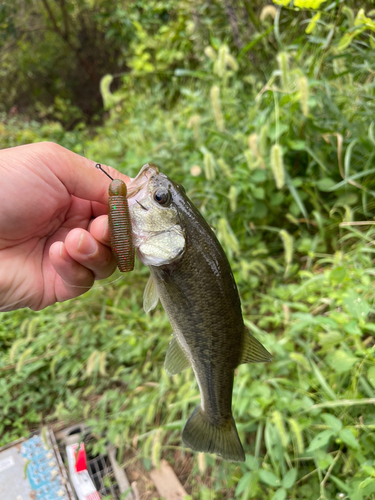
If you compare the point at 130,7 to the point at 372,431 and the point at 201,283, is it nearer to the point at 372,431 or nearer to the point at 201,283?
the point at 201,283

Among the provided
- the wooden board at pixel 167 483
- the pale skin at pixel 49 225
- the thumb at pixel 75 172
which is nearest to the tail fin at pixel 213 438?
the pale skin at pixel 49 225

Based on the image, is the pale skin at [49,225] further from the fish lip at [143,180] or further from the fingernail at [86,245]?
the fish lip at [143,180]

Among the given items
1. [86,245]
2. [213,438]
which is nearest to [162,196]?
[86,245]

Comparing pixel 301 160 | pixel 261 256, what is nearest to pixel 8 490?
pixel 261 256

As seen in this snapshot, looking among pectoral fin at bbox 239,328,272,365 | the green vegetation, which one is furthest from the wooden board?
pectoral fin at bbox 239,328,272,365

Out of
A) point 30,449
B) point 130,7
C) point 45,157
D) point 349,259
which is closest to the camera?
point 45,157

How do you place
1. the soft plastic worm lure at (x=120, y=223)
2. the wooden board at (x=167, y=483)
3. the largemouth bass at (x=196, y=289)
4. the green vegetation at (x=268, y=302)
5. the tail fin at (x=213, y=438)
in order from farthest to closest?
the wooden board at (x=167, y=483) → the green vegetation at (x=268, y=302) → the tail fin at (x=213, y=438) → the largemouth bass at (x=196, y=289) → the soft plastic worm lure at (x=120, y=223)
